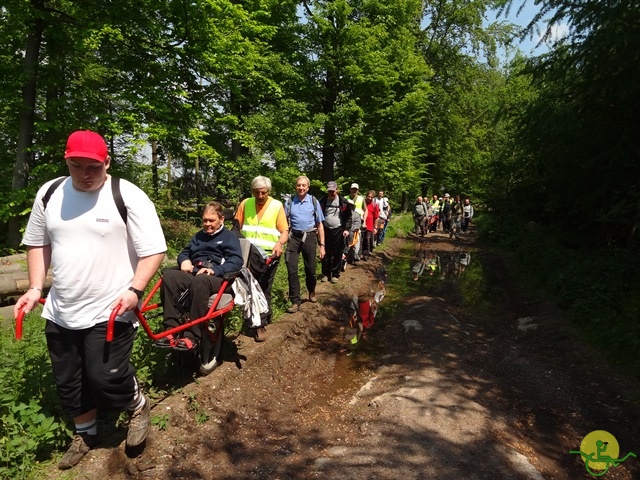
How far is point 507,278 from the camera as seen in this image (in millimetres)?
11570

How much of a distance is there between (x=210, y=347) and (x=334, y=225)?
4.74 m

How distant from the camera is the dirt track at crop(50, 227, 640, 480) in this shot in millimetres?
3236

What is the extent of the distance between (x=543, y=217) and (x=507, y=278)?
5.34 meters

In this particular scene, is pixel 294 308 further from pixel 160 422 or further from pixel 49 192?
→ pixel 49 192

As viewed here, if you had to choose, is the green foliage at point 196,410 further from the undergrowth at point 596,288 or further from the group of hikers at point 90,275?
the undergrowth at point 596,288

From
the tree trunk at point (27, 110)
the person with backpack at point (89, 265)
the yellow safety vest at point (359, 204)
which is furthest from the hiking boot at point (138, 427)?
the tree trunk at point (27, 110)

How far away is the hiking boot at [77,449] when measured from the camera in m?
2.95

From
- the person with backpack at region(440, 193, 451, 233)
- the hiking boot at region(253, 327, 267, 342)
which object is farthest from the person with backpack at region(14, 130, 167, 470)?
the person with backpack at region(440, 193, 451, 233)

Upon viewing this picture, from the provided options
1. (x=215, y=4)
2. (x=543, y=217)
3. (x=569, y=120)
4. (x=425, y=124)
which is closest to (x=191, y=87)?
(x=215, y=4)

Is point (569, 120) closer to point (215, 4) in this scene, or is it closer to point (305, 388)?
point (305, 388)

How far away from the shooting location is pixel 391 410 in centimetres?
409

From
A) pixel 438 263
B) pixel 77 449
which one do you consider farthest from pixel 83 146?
pixel 438 263

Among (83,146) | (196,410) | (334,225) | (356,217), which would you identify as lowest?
(196,410)

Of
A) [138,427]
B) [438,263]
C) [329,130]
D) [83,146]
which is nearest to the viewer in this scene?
[83,146]
